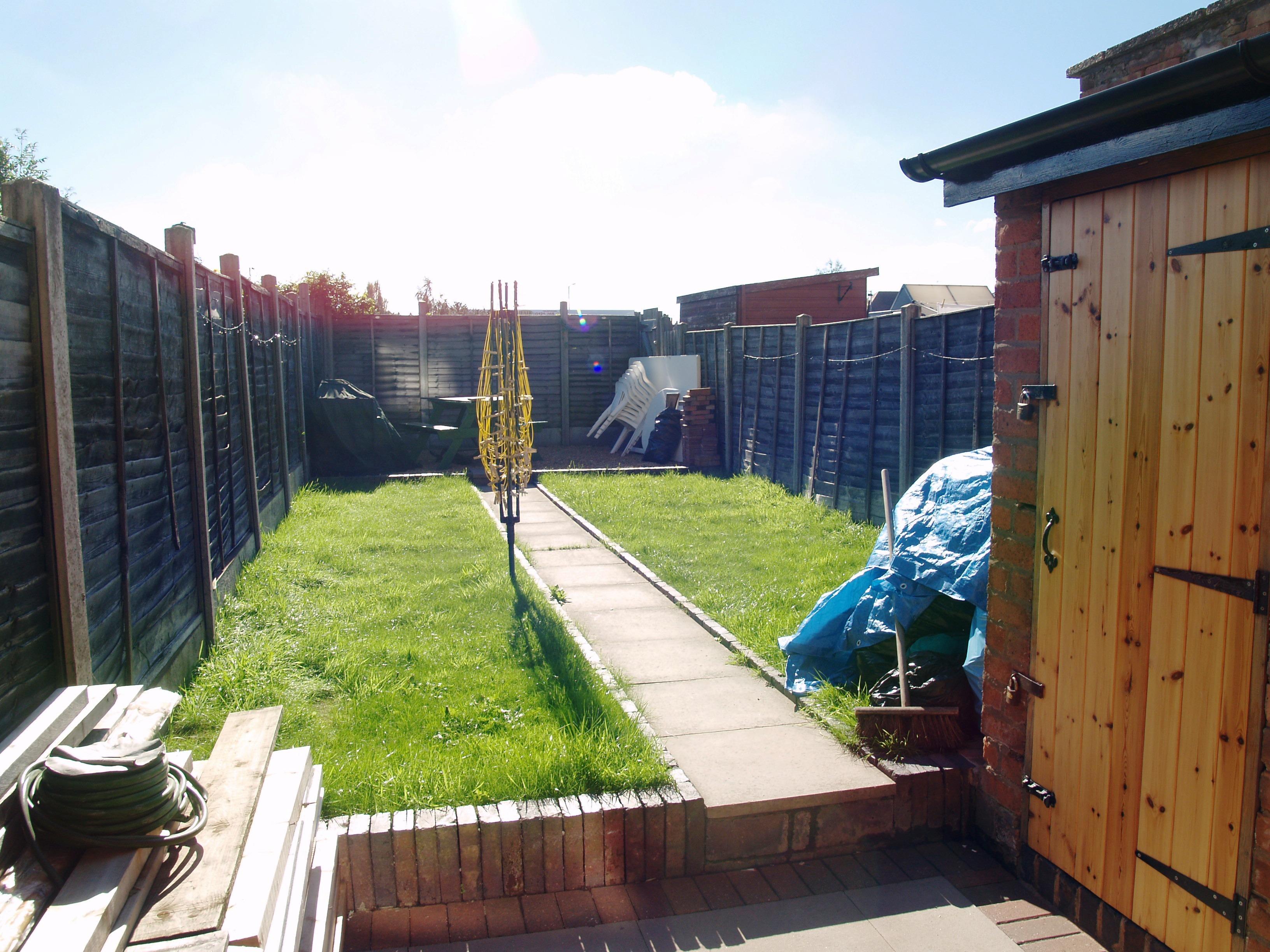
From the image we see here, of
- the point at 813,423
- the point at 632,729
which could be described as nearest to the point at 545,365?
the point at 813,423

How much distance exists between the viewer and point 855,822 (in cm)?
360

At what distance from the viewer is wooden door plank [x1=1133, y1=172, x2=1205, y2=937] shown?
2646 mm

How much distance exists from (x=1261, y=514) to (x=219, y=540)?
569cm

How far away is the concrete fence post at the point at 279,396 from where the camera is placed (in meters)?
9.73

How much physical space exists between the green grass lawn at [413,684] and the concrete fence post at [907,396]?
3.80m

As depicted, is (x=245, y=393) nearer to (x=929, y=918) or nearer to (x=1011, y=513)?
(x=1011, y=513)

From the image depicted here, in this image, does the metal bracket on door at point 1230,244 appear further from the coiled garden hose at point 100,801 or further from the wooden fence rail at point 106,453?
the wooden fence rail at point 106,453

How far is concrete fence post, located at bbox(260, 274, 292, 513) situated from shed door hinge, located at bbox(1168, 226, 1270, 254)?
875 centimetres

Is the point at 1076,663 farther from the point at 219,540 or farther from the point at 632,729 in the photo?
the point at 219,540

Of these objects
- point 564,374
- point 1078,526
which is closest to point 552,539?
point 1078,526

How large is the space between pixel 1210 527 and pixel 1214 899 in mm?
1065

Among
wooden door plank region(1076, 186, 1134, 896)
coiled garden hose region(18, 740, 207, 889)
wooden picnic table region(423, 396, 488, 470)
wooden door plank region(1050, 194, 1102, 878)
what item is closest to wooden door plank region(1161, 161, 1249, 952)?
wooden door plank region(1076, 186, 1134, 896)

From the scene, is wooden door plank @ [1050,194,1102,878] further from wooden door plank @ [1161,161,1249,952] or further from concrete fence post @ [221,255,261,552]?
concrete fence post @ [221,255,261,552]

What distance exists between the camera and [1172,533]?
2717 millimetres
